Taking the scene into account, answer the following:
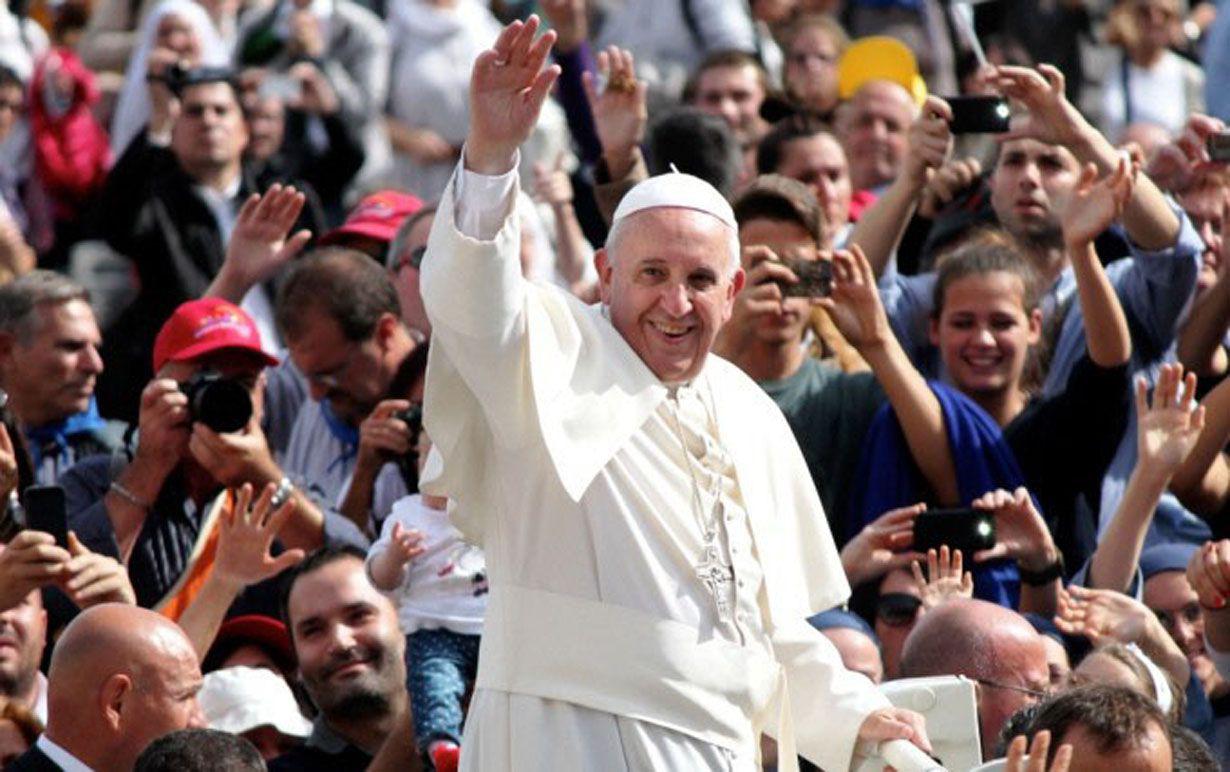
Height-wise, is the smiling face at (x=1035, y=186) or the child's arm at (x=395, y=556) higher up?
the smiling face at (x=1035, y=186)

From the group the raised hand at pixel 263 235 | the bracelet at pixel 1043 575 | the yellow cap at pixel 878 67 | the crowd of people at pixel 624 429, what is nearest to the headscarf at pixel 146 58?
the crowd of people at pixel 624 429

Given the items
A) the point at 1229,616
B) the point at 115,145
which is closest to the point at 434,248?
the point at 1229,616

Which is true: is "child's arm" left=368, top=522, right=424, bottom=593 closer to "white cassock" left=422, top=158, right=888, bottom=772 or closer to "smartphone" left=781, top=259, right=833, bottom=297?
A: "smartphone" left=781, top=259, right=833, bottom=297

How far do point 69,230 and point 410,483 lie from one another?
13.3 feet

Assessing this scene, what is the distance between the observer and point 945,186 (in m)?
10.7

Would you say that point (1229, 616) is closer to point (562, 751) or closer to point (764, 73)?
point (562, 751)

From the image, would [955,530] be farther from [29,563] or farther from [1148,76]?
[1148,76]

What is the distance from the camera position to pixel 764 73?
1264cm

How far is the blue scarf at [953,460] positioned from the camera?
870 cm

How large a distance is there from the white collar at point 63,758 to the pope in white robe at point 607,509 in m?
1.67

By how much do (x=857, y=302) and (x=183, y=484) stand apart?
2.09m

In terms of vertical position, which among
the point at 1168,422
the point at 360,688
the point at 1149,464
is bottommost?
the point at 360,688

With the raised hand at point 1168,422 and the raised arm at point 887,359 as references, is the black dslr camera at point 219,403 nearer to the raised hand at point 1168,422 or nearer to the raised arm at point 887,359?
the raised arm at point 887,359

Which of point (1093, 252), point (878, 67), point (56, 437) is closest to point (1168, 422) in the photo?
point (1093, 252)
